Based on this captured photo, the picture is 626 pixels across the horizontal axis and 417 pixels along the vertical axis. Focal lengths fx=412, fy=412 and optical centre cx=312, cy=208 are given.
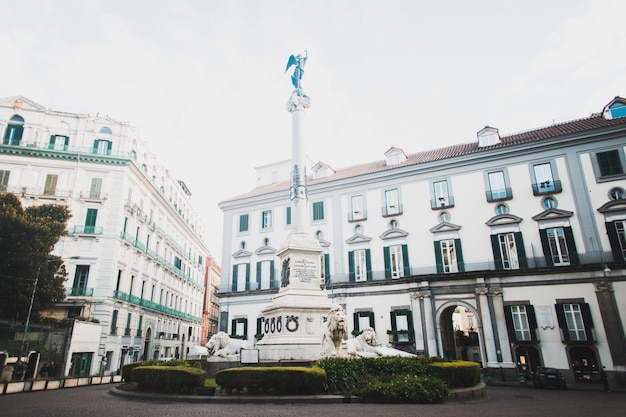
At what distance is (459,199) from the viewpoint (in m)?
32.2

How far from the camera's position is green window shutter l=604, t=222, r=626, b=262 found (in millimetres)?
26109

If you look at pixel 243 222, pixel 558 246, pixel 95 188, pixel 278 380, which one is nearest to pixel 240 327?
pixel 243 222

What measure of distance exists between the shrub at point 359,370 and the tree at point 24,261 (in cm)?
2283

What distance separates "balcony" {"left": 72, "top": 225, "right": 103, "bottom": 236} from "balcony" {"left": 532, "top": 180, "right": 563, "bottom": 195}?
34.2 metres

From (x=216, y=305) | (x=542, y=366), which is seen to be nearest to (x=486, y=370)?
(x=542, y=366)

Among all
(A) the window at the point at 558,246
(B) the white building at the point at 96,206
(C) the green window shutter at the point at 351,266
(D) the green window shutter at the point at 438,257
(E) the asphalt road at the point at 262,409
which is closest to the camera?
(E) the asphalt road at the point at 262,409

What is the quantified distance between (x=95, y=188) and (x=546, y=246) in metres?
35.8

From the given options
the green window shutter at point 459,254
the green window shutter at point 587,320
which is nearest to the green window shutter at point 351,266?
the green window shutter at point 459,254

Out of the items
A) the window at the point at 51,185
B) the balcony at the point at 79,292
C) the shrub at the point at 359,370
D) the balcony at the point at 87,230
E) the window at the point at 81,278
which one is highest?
the window at the point at 51,185

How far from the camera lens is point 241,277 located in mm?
38406

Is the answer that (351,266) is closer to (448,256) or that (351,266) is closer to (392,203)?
(392,203)

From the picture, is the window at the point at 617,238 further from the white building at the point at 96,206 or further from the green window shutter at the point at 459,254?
the white building at the point at 96,206

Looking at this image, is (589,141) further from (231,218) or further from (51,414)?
(51,414)

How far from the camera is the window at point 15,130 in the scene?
34.8 meters
